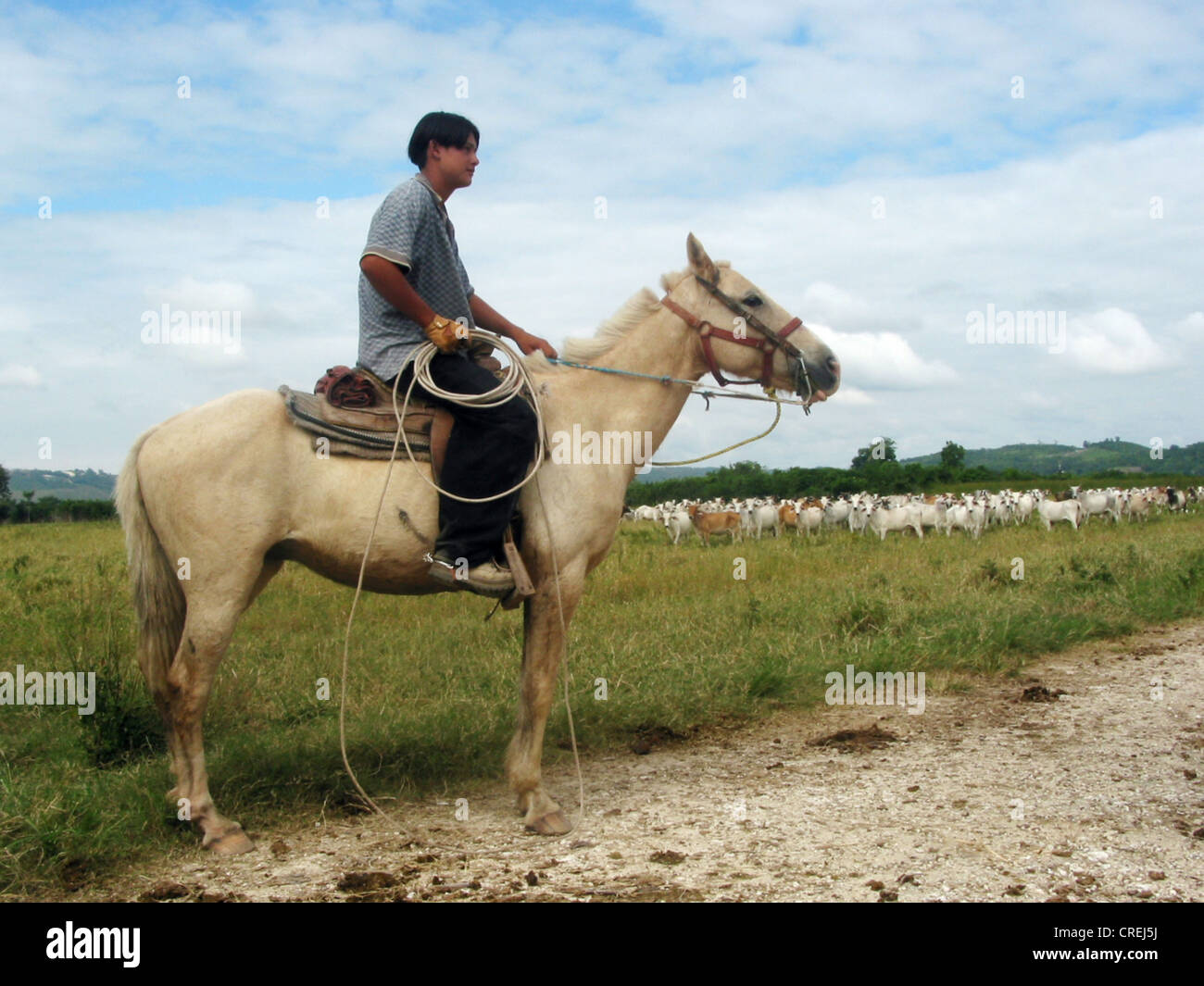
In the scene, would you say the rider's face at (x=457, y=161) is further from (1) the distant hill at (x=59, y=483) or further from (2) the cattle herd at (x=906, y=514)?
(1) the distant hill at (x=59, y=483)

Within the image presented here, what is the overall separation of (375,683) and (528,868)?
3316 mm

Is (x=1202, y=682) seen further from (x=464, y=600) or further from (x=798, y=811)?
(x=464, y=600)

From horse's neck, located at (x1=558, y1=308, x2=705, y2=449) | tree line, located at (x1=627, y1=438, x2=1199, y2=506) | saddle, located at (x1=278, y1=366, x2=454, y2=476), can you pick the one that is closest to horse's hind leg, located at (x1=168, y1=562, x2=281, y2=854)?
saddle, located at (x1=278, y1=366, x2=454, y2=476)

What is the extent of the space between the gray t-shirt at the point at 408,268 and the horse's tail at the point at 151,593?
3.95 ft

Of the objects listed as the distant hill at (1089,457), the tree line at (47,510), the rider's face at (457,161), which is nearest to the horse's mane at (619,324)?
the rider's face at (457,161)

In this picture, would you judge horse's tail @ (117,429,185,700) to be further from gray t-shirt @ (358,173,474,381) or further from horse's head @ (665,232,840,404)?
horse's head @ (665,232,840,404)

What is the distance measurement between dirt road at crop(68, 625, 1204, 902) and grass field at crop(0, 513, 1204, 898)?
335mm

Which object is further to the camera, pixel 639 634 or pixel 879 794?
pixel 639 634

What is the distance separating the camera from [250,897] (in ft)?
12.0

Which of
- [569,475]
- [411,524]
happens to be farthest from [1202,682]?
[411,524]

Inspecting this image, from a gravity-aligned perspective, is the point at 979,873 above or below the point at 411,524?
below

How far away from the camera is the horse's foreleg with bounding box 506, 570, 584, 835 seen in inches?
185

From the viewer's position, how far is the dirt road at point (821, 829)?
3.65m

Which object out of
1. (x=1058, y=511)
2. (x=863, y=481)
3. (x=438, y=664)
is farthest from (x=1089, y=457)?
(x=438, y=664)
